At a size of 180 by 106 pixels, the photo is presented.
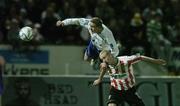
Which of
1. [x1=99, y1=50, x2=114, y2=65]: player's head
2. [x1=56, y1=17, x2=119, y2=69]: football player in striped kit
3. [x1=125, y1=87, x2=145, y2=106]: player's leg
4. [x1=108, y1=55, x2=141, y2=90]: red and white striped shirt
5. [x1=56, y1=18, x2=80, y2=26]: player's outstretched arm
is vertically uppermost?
[x1=56, y1=18, x2=80, y2=26]: player's outstretched arm

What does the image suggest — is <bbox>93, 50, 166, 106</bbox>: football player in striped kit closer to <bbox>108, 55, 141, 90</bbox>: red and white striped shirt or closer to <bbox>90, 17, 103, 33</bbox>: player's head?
<bbox>108, 55, 141, 90</bbox>: red and white striped shirt

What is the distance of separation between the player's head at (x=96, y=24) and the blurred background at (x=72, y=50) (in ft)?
13.8

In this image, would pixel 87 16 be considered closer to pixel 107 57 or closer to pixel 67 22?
pixel 67 22

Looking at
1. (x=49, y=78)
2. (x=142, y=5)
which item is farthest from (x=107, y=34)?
(x=142, y=5)

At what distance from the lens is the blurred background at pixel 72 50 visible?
1648 centimetres

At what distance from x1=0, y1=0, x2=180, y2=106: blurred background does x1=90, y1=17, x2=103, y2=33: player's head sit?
4207 millimetres

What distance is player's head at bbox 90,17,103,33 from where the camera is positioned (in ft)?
39.5

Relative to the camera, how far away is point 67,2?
59.3 ft

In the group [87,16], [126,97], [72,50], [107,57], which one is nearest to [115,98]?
[126,97]

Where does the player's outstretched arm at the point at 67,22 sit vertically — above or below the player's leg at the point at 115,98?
above

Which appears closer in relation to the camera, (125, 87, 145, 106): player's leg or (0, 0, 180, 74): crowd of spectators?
(125, 87, 145, 106): player's leg

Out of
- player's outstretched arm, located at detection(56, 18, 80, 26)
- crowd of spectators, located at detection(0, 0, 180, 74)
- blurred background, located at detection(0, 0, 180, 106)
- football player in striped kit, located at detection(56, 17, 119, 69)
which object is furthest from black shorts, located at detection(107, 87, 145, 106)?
crowd of spectators, located at detection(0, 0, 180, 74)

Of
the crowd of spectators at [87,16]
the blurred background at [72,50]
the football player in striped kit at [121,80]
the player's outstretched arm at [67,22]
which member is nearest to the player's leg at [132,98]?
the football player in striped kit at [121,80]

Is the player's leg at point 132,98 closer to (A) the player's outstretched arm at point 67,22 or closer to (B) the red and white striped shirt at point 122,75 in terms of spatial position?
(B) the red and white striped shirt at point 122,75
